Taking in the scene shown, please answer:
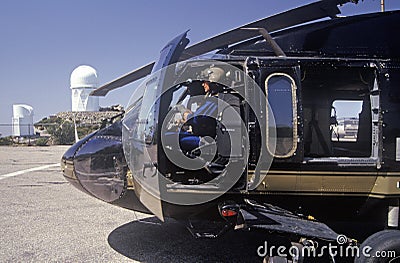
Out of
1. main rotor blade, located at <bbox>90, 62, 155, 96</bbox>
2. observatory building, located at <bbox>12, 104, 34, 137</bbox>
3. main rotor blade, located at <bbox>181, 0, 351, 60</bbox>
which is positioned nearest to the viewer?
main rotor blade, located at <bbox>181, 0, 351, 60</bbox>

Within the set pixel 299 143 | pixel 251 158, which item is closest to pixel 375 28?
pixel 299 143

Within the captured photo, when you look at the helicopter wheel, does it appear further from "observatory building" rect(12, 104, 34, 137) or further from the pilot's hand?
"observatory building" rect(12, 104, 34, 137)

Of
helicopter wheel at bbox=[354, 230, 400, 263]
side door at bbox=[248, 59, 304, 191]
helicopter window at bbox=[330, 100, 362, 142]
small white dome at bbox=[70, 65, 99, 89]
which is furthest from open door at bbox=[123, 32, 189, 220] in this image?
small white dome at bbox=[70, 65, 99, 89]

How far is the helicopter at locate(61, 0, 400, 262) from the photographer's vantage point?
12.3 feet

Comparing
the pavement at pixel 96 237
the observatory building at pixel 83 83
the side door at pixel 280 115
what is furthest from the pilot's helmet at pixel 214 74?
the observatory building at pixel 83 83

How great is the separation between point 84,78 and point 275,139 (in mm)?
34560

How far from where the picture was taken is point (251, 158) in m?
3.81

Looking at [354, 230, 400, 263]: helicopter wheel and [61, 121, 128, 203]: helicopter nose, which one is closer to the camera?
[354, 230, 400, 263]: helicopter wheel

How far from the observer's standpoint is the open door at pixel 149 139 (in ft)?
12.8

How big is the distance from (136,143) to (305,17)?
2.37m

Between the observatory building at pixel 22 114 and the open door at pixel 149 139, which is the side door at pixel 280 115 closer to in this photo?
the open door at pixel 149 139

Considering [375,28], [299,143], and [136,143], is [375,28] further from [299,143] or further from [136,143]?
[136,143]

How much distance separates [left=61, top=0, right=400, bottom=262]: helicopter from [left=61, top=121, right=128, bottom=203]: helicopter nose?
2 cm

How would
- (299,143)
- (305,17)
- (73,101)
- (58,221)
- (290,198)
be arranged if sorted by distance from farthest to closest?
(73,101) → (58,221) → (305,17) → (290,198) → (299,143)
